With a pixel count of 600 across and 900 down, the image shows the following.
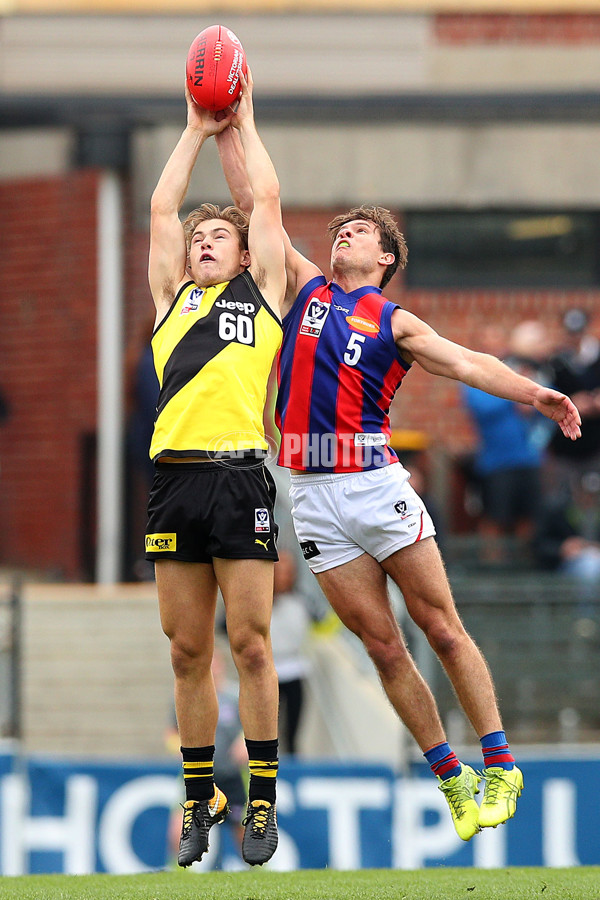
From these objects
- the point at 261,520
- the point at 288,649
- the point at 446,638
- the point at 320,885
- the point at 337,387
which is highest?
the point at 337,387

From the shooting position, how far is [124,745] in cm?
1101

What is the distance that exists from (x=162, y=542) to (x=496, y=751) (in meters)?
1.75

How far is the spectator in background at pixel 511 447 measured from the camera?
11.2 metres

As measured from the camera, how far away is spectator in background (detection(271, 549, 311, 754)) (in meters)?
10.4

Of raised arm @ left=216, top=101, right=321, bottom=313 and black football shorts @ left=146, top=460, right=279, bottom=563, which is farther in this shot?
raised arm @ left=216, top=101, right=321, bottom=313

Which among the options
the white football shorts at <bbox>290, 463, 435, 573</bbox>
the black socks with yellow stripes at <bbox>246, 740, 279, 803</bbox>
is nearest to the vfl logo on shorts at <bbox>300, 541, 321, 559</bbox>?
the white football shorts at <bbox>290, 463, 435, 573</bbox>

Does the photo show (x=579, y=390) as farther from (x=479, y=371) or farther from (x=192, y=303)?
(x=192, y=303)

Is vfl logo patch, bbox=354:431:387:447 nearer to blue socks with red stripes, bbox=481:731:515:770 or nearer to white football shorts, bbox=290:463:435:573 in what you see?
white football shorts, bbox=290:463:435:573

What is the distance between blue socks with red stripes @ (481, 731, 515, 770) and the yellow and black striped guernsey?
1.65 m

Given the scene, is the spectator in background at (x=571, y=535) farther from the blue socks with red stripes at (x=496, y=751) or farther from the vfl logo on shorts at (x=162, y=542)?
the vfl logo on shorts at (x=162, y=542)

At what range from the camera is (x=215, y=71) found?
6.17 meters

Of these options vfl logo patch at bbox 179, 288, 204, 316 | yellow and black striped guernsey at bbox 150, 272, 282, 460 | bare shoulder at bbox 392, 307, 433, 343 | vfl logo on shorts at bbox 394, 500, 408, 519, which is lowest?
vfl logo on shorts at bbox 394, 500, 408, 519

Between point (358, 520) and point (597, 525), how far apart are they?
585 centimetres

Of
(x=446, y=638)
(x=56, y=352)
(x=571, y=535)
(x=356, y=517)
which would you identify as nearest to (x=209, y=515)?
(x=356, y=517)
